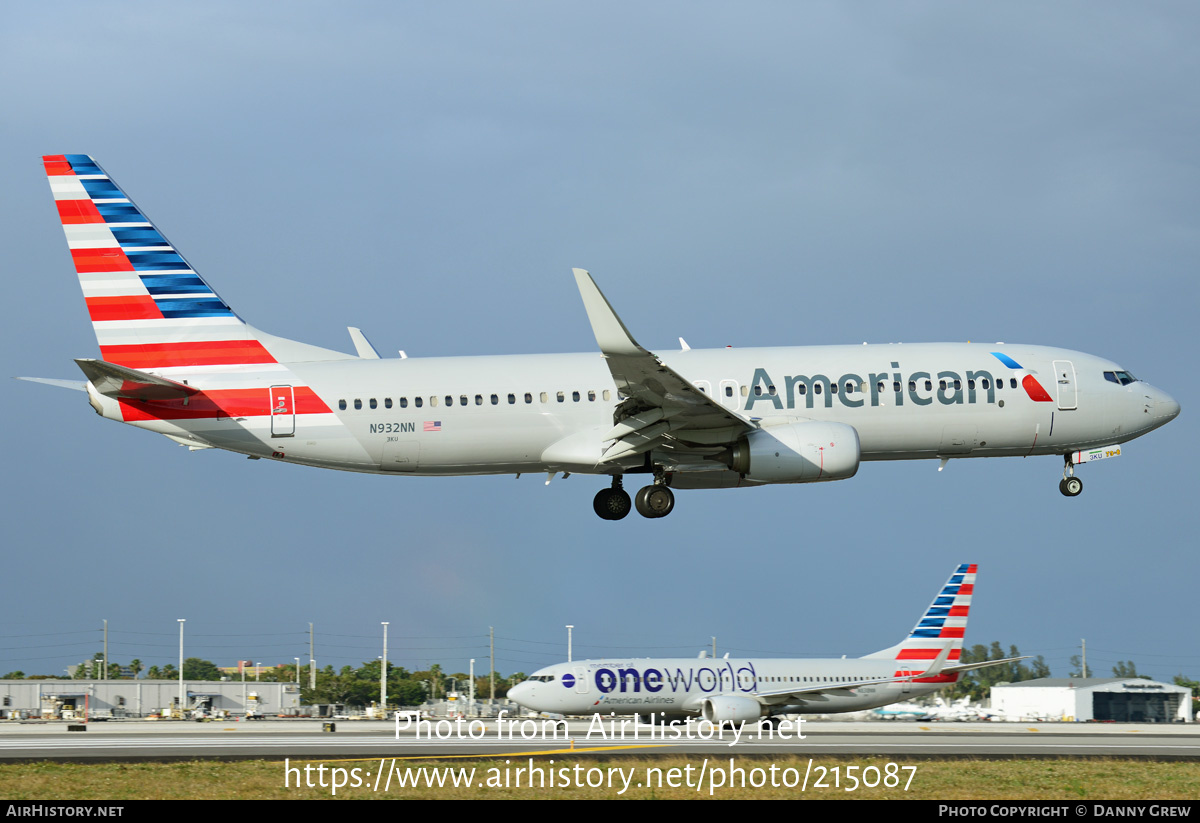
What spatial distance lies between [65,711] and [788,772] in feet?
274

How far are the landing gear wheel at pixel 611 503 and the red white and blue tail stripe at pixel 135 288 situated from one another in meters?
10.9

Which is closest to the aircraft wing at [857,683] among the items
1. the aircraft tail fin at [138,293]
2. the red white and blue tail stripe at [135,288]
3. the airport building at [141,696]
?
the aircraft tail fin at [138,293]

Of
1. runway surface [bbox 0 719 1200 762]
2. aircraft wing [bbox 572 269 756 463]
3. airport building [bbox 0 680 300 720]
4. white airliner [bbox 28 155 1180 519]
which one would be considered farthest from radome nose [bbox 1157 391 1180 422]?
airport building [bbox 0 680 300 720]

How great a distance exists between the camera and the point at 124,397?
34188 millimetres

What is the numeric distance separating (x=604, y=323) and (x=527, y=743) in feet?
53.9

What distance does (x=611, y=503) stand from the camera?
37219 millimetres

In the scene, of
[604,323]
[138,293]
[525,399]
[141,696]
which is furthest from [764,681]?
[141,696]

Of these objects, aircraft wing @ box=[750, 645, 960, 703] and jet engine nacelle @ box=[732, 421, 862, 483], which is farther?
aircraft wing @ box=[750, 645, 960, 703]

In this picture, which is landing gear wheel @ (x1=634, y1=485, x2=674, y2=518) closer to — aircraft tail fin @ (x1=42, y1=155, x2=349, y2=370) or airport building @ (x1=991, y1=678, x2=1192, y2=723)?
aircraft tail fin @ (x1=42, y1=155, x2=349, y2=370)

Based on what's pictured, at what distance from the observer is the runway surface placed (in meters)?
35.8

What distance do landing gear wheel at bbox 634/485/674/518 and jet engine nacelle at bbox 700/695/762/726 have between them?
744 inches

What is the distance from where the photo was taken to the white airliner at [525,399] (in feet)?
113

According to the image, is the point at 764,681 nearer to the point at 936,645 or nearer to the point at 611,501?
the point at 936,645
